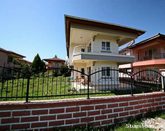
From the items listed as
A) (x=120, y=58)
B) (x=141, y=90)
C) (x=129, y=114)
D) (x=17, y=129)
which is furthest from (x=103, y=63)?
(x=17, y=129)

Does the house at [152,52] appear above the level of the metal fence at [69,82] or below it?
above

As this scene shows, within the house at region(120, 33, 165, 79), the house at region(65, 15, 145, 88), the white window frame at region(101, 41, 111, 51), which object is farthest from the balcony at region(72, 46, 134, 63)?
the house at region(120, 33, 165, 79)

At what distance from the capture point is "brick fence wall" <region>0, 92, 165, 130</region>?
2.75 metres

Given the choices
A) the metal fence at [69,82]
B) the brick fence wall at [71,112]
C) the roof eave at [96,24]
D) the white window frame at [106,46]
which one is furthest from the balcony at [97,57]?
the brick fence wall at [71,112]

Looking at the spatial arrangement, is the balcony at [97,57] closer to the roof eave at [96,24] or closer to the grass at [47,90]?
the roof eave at [96,24]

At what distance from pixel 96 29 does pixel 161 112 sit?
903 centimetres

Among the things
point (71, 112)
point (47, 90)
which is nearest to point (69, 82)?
point (47, 90)

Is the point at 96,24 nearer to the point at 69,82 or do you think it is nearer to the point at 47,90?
the point at 69,82

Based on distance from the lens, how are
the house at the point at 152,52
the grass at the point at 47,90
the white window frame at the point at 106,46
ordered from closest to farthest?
the grass at the point at 47,90 → the white window frame at the point at 106,46 → the house at the point at 152,52

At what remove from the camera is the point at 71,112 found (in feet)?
10.5

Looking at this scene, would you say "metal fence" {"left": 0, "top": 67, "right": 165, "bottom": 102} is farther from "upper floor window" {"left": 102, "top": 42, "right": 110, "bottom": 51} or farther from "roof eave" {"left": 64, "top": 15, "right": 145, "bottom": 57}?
"upper floor window" {"left": 102, "top": 42, "right": 110, "bottom": 51}

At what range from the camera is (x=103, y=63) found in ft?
42.6

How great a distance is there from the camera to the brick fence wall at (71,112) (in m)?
2.75

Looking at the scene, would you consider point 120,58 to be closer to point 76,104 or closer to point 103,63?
point 103,63
